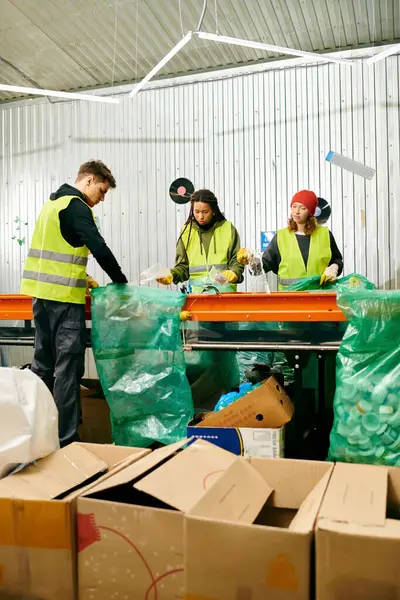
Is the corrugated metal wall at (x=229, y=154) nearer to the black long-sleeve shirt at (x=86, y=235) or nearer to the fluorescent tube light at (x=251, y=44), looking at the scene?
the fluorescent tube light at (x=251, y=44)

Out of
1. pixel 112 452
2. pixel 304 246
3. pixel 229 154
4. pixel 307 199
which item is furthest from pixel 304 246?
pixel 112 452

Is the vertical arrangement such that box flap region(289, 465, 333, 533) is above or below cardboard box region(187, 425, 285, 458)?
above

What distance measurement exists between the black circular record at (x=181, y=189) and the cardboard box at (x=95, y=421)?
245cm

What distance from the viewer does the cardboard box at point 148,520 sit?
50.3 inches

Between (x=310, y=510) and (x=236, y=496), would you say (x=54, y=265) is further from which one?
(x=310, y=510)

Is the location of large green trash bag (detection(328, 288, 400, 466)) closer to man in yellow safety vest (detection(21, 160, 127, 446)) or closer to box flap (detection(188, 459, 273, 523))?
box flap (detection(188, 459, 273, 523))

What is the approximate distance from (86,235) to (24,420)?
1.25m

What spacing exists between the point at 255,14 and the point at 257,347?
308cm

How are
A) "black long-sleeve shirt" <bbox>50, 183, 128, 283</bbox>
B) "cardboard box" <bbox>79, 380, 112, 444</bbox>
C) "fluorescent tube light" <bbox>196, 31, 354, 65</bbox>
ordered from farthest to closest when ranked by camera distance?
1. "fluorescent tube light" <bbox>196, 31, 354, 65</bbox>
2. "cardboard box" <bbox>79, 380, 112, 444</bbox>
3. "black long-sleeve shirt" <bbox>50, 183, 128, 283</bbox>

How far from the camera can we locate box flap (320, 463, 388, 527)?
3.95ft

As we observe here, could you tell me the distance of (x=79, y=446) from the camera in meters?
1.78

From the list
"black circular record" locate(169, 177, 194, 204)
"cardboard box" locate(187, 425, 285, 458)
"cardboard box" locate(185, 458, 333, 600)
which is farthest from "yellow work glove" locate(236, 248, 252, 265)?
"black circular record" locate(169, 177, 194, 204)

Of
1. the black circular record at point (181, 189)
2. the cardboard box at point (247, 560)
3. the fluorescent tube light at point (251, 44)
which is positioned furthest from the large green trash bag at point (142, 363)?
the black circular record at point (181, 189)

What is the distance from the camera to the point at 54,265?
2.71m
